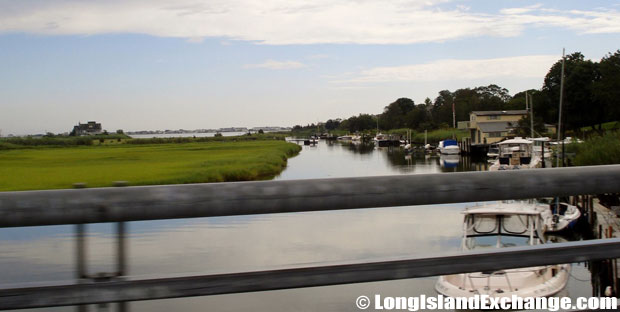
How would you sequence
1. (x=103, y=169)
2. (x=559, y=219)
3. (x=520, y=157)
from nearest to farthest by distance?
(x=559, y=219) → (x=103, y=169) → (x=520, y=157)

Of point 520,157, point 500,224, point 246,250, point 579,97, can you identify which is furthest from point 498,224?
point 579,97

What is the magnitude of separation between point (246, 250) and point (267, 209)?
281 inches

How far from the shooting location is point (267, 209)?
1.71 m

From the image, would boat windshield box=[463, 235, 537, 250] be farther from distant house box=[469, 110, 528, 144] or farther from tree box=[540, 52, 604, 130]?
distant house box=[469, 110, 528, 144]

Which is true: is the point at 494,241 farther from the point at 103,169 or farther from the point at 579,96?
the point at 579,96

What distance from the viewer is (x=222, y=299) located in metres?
5.68

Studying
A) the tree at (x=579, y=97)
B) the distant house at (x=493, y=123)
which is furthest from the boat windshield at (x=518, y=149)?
the distant house at (x=493, y=123)

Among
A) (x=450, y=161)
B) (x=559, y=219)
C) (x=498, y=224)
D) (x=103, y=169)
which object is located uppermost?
(x=498, y=224)

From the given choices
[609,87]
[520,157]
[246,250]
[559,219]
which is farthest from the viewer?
→ [609,87]

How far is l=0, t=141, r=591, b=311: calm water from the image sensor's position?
6.46ft

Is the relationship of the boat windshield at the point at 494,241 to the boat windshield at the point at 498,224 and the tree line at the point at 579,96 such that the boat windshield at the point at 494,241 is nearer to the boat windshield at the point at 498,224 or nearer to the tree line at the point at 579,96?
the boat windshield at the point at 498,224

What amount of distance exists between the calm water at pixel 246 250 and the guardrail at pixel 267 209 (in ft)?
0.16

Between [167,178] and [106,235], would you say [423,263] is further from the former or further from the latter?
[167,178]

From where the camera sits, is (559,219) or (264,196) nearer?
(264,196)
